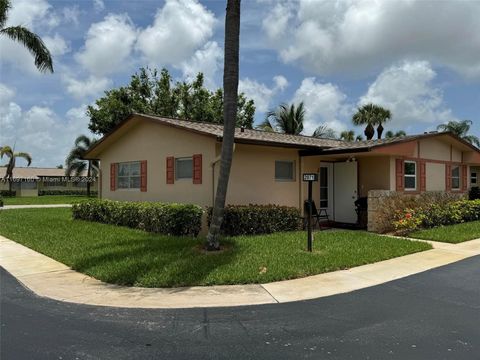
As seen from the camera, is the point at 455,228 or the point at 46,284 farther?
the point at 455,228

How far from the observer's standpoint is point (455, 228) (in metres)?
14.4

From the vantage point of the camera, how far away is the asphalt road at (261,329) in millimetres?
4551

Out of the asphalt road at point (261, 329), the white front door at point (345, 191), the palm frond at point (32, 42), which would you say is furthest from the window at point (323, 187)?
the palm frond at point (32, 42)

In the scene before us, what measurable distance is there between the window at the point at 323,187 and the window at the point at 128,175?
6906mm

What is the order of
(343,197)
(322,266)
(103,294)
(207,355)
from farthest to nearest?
1. (343,197)
2. (322,266)
3. (103,294)
4. (207,355)

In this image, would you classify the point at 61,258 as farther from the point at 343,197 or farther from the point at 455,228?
the point at 455,228

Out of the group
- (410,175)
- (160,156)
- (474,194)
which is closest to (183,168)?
(160,156)

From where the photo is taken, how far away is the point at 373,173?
15.6 metres

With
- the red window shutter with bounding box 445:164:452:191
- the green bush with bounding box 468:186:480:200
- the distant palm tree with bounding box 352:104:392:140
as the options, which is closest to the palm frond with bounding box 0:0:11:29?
the red window shutter with bounding box 445:164:452:191

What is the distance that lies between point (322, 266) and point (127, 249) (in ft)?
14.4

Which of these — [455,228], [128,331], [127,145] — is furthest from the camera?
[127,145]

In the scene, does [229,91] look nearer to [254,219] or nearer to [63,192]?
[254,219]

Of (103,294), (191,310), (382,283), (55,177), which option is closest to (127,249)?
(103,294)

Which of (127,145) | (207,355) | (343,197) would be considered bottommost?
(207,355)
